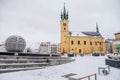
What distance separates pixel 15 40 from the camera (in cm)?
1947

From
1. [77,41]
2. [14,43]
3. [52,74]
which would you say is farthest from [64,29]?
[52,74]

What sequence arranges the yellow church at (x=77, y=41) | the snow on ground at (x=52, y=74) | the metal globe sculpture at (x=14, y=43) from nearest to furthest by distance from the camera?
the snow on ground at (x=52, y=74), the metal globe sculpture at (x=14, y=43), the yellow church at (x=77, y=41)

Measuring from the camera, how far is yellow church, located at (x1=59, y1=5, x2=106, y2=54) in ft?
205

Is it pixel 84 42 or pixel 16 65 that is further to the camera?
pixel 84 42

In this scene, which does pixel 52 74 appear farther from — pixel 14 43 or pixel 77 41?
pixel 77 41

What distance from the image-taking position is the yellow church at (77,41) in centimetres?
6241

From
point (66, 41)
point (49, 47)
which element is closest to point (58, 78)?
point (66, 41)

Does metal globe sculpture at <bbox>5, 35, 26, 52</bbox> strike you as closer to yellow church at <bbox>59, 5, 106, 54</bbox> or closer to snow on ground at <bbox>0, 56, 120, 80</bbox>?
snow on ground at <bbox>0, 56, 120, 80</bbox>

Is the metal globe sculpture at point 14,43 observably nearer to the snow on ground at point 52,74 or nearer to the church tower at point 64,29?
the snow on ground at point 52,74

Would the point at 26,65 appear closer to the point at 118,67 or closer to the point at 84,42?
the point at 118,67

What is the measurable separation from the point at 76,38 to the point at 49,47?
4222 centimetres

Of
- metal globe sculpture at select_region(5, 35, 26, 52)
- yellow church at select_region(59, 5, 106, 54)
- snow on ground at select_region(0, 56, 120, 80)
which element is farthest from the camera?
yellow church at select_region(59, 5, 106, 54)

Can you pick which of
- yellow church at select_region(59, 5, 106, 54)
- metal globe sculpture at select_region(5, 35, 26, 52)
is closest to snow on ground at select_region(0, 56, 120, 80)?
metal globe sculpture at select_region(5, 35, 26, 52)

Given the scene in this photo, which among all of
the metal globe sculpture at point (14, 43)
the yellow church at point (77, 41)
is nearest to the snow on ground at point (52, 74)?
the metal globe sculpture at point (14, 43)
